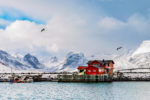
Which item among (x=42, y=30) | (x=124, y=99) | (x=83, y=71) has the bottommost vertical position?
(x=124, y=99)

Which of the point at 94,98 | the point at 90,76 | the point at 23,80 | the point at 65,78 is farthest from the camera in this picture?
the point at 23,80

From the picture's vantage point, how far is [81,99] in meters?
62.6

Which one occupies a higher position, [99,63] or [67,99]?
[99,63]

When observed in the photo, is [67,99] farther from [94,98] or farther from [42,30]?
[42,30]

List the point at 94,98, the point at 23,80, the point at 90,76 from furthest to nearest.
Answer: the point at 23,80 < the point at 90,76 < the point at 94,98

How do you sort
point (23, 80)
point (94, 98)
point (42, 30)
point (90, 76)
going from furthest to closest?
1. point (23, 80)
2. point (90, 76)
3. point (94, 98)
4. point (42, 30)

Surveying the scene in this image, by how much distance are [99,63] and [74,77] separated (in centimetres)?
1752

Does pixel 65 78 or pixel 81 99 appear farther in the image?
pixel 65 78

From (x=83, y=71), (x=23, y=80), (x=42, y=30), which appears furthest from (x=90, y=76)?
(x=42, y=30)

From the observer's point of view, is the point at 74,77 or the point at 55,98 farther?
the point at 74,77

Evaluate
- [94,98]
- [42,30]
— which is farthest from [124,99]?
[42,30]

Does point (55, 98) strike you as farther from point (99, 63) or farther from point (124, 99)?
point (99, 63)

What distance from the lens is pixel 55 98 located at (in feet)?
214

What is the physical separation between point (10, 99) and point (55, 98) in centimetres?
1139
